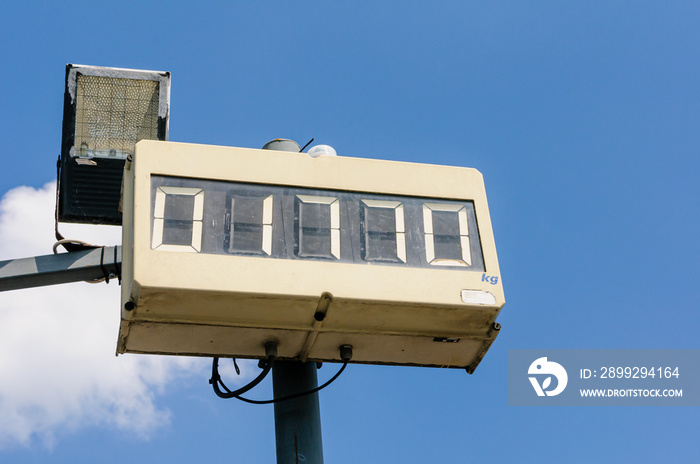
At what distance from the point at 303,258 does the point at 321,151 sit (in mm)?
942

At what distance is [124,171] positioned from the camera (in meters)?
7.57

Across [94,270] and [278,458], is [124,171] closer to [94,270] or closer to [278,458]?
[94,270]

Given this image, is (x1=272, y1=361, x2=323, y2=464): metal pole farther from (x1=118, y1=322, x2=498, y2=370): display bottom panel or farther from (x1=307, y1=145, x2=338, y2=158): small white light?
(x1=307, y1=145, x2=338, y2=158): small white light

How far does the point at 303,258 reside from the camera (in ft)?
23.2

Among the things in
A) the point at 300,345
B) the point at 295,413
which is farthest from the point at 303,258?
the point at 295,413

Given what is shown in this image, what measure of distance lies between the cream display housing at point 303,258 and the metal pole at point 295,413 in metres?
0.35

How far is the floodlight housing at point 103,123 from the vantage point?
7.88 m

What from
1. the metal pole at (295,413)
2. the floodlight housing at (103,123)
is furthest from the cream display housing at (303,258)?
the floodlight housing at (103,123)

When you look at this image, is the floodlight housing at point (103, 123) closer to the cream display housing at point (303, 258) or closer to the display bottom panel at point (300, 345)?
the cream display housing at point (303, 258)

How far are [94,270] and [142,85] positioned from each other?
1279 mm

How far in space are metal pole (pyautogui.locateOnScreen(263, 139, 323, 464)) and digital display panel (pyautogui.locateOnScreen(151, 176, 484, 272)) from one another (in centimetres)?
81

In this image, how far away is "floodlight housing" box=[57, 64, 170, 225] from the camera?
25.8 feet

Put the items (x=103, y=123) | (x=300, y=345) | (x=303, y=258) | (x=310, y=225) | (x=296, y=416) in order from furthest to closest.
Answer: (x=103, y=123) < (x=296, y=416) < (x=300, y=345) < (x=310, y=225) < (x=303, y=258)

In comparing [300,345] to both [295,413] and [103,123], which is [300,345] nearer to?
[295,413]
